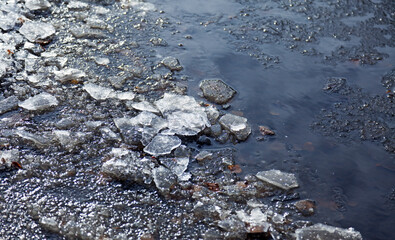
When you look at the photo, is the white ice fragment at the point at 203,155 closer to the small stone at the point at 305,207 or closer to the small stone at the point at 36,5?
the small stone at the point at 305,207

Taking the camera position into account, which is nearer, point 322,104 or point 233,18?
point 322,104

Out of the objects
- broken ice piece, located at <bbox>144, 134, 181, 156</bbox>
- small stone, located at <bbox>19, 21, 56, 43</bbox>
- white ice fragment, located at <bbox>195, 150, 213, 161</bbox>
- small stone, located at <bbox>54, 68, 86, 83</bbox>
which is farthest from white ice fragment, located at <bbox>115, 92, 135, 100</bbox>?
small stone, located at <bbox>19, 21, 56, 43</bbox>

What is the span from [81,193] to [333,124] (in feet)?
5.36

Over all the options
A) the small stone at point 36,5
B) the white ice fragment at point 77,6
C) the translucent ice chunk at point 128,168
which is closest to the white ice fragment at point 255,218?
the translucent ice chunk at point 128,168

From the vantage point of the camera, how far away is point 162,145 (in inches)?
98.1

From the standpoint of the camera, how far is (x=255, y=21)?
3.75 m

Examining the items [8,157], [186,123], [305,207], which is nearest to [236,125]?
[186,123]

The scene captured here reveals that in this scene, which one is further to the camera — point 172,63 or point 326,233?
point 172,63

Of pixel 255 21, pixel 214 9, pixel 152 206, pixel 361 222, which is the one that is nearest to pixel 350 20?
pixel 255 21

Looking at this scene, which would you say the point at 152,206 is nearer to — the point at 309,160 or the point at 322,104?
the point at 309,160

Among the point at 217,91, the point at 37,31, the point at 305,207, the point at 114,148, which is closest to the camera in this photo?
the point at 305,207

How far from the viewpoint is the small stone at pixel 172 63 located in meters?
3.18

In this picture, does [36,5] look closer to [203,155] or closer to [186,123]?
[186,123]

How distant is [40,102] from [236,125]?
1.28 meters
